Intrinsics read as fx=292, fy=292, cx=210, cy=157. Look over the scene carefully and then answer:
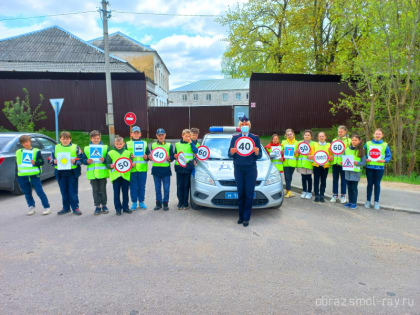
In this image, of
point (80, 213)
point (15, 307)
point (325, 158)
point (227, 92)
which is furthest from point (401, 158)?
point (227, 92)

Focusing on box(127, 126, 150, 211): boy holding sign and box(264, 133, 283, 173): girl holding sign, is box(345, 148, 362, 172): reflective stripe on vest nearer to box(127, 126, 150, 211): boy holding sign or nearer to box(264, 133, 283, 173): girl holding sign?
box(264, 133, 283, 173): girl holding sign

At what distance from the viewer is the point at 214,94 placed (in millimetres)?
64625

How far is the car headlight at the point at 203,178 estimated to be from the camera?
550 centimetres

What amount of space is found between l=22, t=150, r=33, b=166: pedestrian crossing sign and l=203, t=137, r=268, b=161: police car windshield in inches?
140

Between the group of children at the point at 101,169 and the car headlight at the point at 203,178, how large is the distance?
0.66ft

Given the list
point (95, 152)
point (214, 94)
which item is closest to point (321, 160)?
point (95, 152)

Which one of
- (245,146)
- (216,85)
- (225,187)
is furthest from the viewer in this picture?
(216,85)

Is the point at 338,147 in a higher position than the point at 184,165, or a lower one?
higher

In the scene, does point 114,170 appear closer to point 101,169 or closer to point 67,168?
point 101,169

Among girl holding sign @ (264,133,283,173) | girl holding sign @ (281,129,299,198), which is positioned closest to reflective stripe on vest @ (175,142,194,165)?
girl holding sign @ (264,133,283,173)

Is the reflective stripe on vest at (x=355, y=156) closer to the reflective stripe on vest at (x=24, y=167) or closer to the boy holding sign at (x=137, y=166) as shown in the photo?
the boy holding sign at (x=137, y=166)

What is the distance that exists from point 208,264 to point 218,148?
3.46 meters

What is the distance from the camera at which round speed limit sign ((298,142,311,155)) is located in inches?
267

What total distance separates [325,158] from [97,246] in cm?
496
